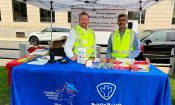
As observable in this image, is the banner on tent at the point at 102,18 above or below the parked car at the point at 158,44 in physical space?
above

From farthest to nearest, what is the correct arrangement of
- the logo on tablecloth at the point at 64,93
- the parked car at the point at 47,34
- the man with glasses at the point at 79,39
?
the parked car at the point at 47,34 → the man with glasses at the point at 79,39 → the logo on tablecloth at the point at 64,93

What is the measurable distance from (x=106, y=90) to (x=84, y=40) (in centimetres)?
118

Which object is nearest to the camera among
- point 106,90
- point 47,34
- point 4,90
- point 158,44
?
point 106,90

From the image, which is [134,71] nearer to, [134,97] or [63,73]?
[134,97]

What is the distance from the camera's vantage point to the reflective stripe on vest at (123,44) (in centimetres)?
407

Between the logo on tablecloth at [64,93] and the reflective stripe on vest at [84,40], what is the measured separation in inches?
31.4

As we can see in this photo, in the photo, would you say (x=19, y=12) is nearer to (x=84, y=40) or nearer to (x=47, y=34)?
(x=47, y=34)

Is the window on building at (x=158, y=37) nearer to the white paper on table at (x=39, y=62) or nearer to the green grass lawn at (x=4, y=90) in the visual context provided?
the green grass lawn at (x=4, y=90)

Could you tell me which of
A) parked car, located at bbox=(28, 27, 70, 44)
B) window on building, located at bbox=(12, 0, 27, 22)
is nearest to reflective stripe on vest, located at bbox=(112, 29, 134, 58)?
parked car, located at bbox=(28, 27, 70, 44)

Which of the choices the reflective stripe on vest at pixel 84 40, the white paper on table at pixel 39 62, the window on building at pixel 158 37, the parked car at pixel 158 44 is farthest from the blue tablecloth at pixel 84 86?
the window on building at pixel 158 37

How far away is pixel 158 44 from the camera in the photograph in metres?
8.54

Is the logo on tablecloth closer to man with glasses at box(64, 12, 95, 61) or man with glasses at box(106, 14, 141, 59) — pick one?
man with glasses at box(64, 12, 95, 61)

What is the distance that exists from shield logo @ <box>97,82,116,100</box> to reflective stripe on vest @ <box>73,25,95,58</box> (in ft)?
3.00

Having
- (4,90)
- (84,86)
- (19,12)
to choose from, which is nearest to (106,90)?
(84,86)
